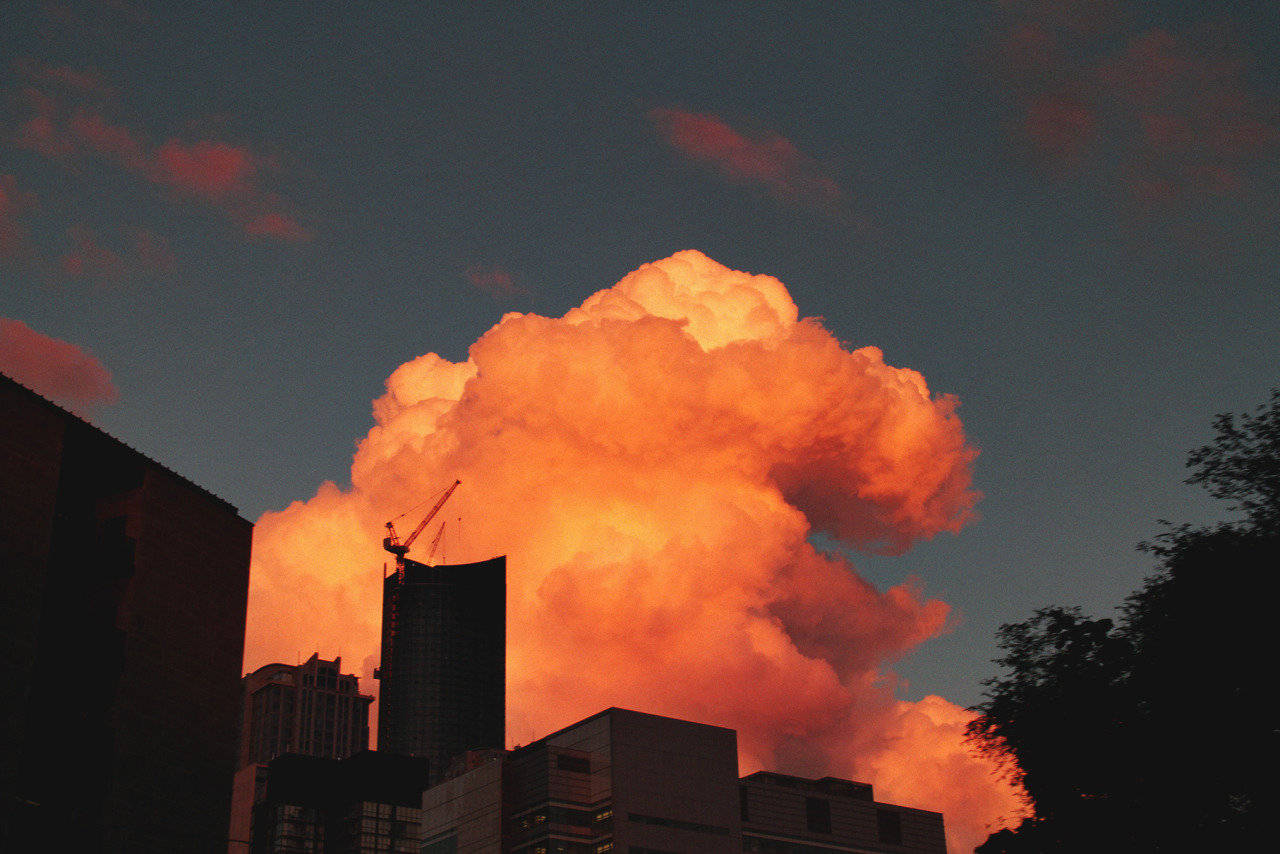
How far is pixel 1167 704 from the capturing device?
52.8 m

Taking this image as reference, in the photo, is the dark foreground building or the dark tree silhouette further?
the dark foreground building

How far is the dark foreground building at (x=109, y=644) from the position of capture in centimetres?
8169

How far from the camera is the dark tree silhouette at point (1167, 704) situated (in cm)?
5022

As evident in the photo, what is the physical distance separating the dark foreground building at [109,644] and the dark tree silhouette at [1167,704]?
5917cm

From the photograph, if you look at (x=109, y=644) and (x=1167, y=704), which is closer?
(x=1167, y=704)

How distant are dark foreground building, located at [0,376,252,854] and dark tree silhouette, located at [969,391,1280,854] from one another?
59172mm

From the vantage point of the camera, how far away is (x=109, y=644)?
291 feet

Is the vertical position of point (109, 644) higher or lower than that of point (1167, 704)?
higher

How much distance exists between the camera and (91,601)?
89.2m

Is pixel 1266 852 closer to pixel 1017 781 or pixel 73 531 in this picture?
pixel 1017 781

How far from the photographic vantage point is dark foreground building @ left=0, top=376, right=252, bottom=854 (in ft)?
268

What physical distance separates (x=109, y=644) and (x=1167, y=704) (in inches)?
2735

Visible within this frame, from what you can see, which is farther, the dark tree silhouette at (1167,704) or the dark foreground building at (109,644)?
the dark foreground building at (109,644)

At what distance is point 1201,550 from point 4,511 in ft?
231
